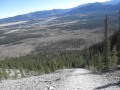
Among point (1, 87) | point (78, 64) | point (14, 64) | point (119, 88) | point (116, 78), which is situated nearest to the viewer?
point (119, 88)

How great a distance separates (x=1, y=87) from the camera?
6256cm

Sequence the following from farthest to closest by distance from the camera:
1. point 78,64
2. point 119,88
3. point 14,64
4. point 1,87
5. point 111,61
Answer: point 14,64
point 78,64
point 111,61
point 1,87
point 119,88

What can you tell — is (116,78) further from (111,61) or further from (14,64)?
(14,64)

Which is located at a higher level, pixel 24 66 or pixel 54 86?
pixel 54 86

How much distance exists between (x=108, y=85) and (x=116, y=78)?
19.3 ft

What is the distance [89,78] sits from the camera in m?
61.7

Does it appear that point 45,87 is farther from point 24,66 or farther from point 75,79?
point 24,66

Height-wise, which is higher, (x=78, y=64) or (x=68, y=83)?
(x=68, y=83)

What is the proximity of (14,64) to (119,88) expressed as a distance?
4598 inches

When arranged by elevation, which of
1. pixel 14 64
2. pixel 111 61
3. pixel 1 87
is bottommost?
pixel 14 64

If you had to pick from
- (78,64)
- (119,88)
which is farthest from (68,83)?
(78,64)

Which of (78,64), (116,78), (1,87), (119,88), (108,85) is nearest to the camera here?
(119,88)

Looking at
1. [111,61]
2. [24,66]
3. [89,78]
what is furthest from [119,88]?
[24,66]

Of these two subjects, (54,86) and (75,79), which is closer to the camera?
(54,86)
